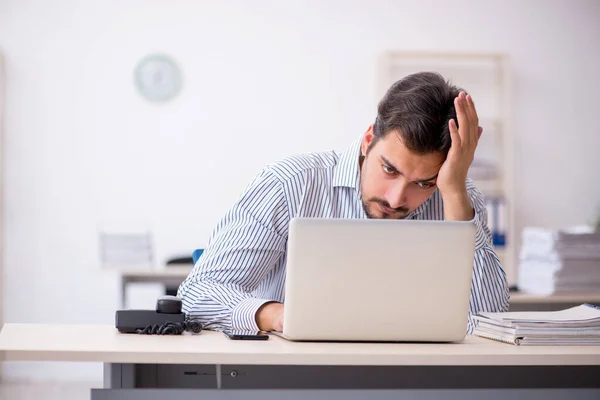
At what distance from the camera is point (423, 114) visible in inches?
68.8

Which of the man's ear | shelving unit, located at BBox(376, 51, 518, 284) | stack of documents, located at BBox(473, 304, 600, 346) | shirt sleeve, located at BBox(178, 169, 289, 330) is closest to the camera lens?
stack of documents, located at BBox(473, 304, 600, 346)

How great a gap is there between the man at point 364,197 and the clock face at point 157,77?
320cm

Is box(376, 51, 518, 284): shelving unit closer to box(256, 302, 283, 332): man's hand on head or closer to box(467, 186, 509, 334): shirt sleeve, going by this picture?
box(467, 186, 509, 334): shirt sleeve

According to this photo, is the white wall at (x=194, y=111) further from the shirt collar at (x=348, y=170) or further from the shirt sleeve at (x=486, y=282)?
the shirt sleeve at (x=486, y=282)

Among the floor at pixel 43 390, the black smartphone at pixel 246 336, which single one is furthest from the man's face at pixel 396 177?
the floor at pixel 43 390

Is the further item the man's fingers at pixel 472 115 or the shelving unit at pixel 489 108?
the shelving unit at pixel 489 108

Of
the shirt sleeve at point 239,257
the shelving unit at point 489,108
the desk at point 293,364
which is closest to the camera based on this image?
the desk at point 293,364

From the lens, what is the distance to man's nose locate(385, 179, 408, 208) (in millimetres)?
1771

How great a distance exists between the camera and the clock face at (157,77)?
5043 millimetres

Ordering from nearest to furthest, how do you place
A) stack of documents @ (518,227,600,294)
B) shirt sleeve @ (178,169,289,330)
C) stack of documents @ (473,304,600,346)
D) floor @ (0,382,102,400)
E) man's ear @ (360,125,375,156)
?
stack of documents @ (473,304,600,346), shirt sleeve @ (178,169,289,330), man's ear @ (360,125,375,156), stack of documents @ (518,227,600,294), floor @ (0,382,102,400)

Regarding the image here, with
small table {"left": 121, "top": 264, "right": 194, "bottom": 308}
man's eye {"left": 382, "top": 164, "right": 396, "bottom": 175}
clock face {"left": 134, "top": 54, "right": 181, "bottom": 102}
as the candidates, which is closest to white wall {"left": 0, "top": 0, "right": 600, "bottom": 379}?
clock face {"left": 134, "top": 54, "right": 181, "bottom": 102}

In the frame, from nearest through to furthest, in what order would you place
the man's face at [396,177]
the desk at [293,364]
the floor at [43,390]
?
the desk at [293,364], the man's face at [396,177], the floor at [43,390]

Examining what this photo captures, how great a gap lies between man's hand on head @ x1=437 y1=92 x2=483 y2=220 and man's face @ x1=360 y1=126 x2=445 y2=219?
4cm

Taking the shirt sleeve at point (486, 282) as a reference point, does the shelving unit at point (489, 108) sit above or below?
above
